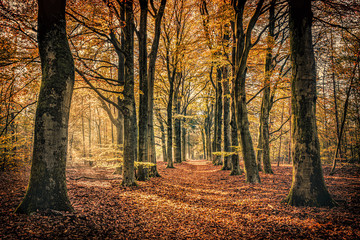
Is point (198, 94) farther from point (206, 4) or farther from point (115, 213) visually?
point (115, 213)

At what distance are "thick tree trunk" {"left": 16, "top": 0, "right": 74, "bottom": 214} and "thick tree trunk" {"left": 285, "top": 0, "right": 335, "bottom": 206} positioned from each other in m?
6.05

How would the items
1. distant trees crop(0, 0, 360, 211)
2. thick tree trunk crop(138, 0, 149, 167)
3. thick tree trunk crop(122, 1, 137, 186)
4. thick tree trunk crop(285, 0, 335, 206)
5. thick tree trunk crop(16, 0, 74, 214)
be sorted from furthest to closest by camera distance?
thick tree trunk crop(138, 0, 149, 167) → thick tree trunk crop(122, 1, 137, 186) → distant trees crop(0, 0, 360, 211) → thick tree trunk crop(285, 0, 335, 206) → thick tree trunk crop(16, 0, 74, 214)

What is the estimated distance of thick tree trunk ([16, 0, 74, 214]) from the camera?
3.72 meters

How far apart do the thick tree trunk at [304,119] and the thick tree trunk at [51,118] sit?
6.05 m

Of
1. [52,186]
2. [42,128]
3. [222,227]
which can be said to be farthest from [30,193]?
[222,227]

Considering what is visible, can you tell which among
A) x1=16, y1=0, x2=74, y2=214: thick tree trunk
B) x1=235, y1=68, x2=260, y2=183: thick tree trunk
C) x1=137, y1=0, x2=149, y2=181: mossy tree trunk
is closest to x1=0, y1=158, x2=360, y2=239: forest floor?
x1=16, y1=0, x2=74, y2=214: thick tree trunk

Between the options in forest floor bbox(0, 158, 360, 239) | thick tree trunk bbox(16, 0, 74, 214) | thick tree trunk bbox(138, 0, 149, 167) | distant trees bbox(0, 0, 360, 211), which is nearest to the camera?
forest floor bbox(0, 158, 360, 239)

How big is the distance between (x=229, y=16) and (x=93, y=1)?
21.4 ft

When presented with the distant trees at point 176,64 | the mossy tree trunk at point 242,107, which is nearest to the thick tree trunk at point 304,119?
the distant trees at point 176,64

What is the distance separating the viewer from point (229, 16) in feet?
29.3

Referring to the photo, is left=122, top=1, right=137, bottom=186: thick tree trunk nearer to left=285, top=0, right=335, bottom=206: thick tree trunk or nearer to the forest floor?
the forest floor

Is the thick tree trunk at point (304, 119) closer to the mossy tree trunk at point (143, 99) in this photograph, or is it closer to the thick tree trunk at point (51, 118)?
the thick tree trunk at point (51, 118)

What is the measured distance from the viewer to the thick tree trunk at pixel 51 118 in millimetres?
3721

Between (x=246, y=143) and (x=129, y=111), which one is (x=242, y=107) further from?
(x=129, y=111)
